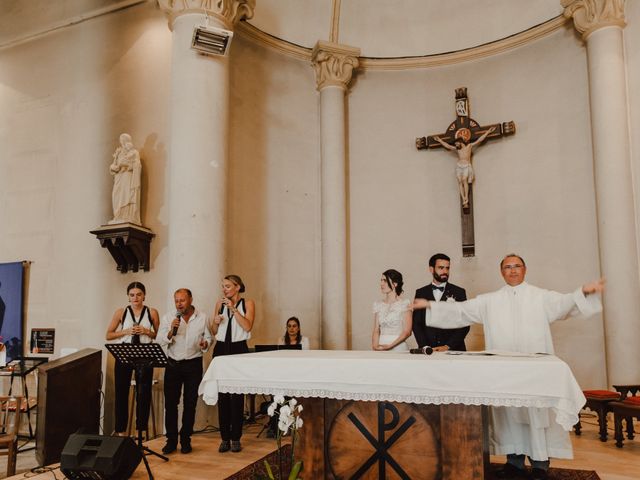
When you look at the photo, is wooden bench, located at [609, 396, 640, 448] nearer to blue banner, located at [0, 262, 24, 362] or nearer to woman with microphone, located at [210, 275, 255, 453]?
woman with microphone, located at [210, 275, 255, 453]

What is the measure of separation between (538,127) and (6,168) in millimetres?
8052

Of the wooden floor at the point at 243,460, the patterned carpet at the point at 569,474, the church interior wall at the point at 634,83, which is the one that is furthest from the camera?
the church interior wall at the point at 634,83

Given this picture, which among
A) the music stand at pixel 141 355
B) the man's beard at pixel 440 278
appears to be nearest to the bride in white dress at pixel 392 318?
the man's beard at pixel 440 278

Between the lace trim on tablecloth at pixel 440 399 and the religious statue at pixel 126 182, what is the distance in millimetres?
3971

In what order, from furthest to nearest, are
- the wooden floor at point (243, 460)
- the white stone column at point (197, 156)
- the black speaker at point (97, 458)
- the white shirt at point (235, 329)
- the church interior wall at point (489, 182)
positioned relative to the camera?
the church interior wall at point (489, 182) → the white stone column at point (197, 156) → the white shirt at point (235, 329) → the wooden floor at point (243, 460) → the black speaker at point (97, 458)

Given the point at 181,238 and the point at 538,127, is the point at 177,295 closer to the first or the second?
the point at 181,238

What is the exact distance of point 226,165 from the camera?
7.34m

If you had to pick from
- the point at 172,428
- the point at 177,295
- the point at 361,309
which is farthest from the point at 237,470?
the point at 361,309

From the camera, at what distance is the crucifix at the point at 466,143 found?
8594mm

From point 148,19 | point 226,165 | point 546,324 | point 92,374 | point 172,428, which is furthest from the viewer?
point 148,19

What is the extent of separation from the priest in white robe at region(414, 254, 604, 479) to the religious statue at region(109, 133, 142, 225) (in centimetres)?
427

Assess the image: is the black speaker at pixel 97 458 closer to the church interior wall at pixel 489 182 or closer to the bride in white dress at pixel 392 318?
the bride in white dress at pixel 392 318

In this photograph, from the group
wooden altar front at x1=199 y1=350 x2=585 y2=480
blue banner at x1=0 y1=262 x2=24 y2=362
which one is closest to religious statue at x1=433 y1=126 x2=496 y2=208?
wooden altar front at x1=199 y1=350 x2=585 y2=480

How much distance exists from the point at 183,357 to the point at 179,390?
34 centimetres
